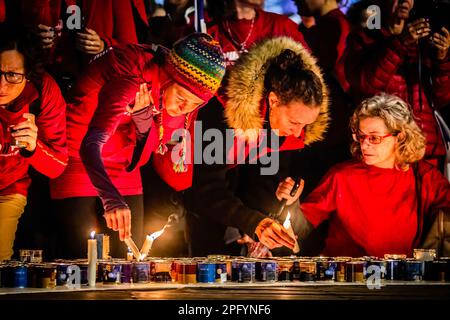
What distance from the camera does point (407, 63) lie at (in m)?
5.18

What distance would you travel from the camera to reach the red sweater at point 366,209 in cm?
500

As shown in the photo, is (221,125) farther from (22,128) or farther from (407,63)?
(407,63)

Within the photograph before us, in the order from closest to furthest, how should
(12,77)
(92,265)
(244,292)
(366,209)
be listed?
(244,292) < (92,265) < (12,77) < (366,209)

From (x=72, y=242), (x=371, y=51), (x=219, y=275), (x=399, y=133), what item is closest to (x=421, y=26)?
(x=371, y=51)

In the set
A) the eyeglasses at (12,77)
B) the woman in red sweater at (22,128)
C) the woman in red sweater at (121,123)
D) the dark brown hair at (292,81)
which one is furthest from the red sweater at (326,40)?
the eyeglasses at (12,77)

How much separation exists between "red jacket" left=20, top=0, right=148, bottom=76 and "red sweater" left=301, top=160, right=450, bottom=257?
1.57 meters

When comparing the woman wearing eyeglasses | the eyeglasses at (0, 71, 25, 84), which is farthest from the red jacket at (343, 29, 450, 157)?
the eyeglasses at (0, 71, 25, 84)

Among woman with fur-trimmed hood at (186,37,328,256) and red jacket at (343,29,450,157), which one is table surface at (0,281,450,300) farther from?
red jacket at (343,29,450,157)

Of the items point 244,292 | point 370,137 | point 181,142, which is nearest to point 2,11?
point 181,142

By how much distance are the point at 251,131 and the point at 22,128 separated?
1.41 metres

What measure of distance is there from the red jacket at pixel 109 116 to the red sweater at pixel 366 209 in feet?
3.91

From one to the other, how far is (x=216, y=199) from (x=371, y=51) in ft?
4.63

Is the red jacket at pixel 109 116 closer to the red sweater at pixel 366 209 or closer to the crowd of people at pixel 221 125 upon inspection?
the crowd of people at pixel 221 125

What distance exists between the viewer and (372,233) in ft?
16.4
